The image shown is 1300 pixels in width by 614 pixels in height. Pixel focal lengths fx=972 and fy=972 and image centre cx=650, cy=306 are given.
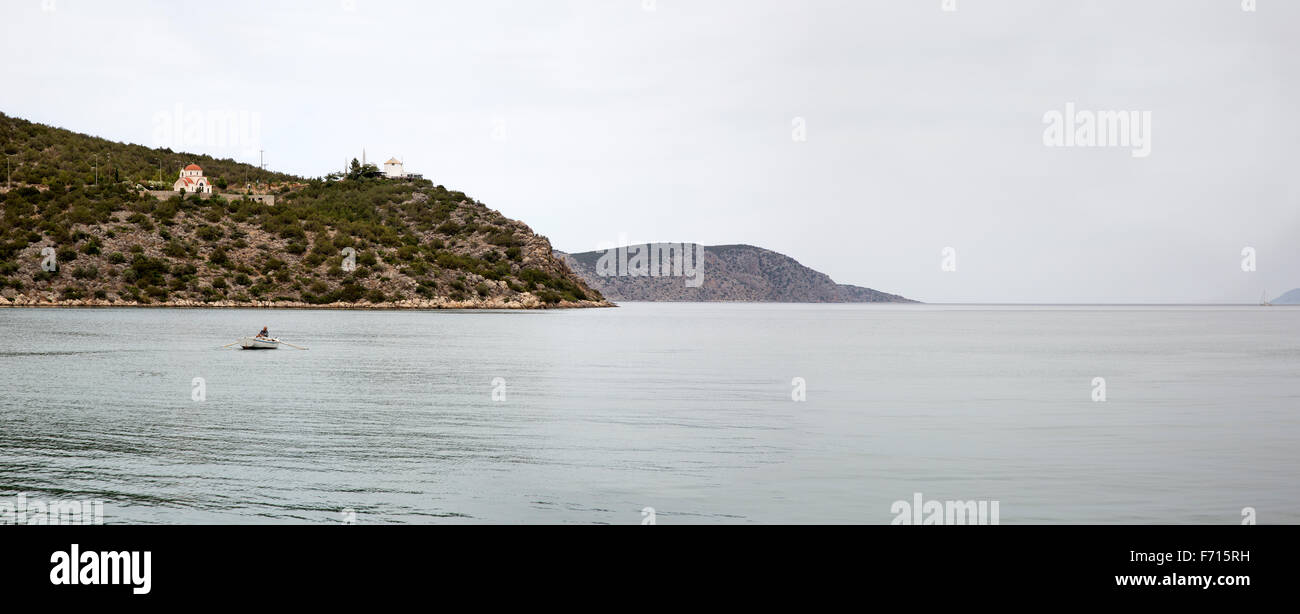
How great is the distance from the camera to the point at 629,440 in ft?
89.9

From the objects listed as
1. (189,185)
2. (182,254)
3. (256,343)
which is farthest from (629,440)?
(189,185)

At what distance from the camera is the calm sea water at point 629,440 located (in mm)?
19031

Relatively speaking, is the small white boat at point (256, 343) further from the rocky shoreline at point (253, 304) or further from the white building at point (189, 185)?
the white building at point (189, 185)

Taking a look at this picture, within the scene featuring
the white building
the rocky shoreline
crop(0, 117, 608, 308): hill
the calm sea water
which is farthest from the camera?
the white building

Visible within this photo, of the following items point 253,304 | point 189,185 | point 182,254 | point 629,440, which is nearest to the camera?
point 629,440

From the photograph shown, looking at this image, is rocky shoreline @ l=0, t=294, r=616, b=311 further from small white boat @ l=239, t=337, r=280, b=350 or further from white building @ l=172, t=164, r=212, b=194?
small white boat @ l=239, t=337, r=280, b=350

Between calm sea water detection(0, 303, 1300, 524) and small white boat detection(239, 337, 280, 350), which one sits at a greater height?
small white boat detection(239, 337, 280, 350)

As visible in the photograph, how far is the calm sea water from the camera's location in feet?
62.4

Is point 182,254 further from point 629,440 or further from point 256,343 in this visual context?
point 629,440

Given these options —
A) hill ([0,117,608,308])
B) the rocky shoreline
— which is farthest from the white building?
the rocky shoreline

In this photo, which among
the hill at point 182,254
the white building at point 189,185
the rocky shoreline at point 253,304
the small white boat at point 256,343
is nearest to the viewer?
the small white boat at point 256,343

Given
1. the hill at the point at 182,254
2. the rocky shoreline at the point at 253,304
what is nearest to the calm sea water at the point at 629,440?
the rocky shoreline at the point at 253,304
